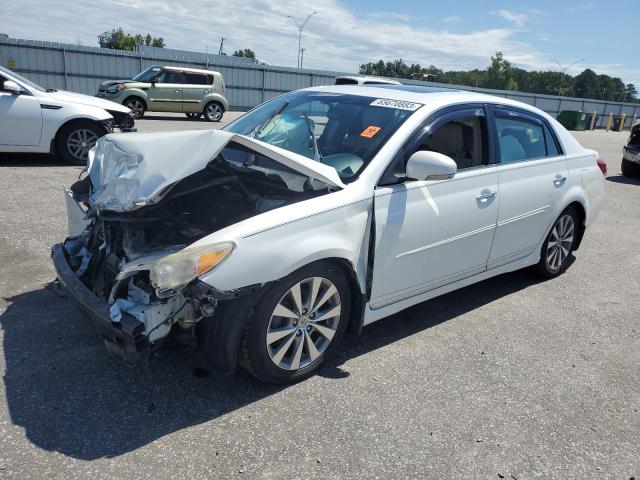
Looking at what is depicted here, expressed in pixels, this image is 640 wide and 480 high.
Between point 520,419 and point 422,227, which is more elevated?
point 422,227

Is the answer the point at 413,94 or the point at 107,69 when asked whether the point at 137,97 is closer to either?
the point at 107,69

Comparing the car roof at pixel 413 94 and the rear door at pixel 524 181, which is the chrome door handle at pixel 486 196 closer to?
the rear door at pixel 524 181

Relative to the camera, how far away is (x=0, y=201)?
6.55m

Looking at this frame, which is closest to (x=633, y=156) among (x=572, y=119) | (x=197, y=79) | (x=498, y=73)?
(x=197, y=79)

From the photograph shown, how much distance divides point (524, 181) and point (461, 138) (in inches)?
30.6

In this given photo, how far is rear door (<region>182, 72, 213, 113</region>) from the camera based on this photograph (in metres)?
19.3

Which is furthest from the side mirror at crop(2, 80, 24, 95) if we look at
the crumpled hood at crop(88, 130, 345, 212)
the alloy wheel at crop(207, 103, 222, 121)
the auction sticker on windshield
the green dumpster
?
the green dumpster

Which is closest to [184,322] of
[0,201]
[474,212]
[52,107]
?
[474,212]

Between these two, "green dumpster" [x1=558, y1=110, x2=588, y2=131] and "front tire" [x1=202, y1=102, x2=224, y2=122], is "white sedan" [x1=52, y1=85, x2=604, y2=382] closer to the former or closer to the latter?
"front tire" [x1=202, y1=102, x2=224, y2=122]

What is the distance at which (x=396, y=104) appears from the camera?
12.4ft

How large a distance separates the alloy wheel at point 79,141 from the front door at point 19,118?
48 cm

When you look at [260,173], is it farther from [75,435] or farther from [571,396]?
[571,396]

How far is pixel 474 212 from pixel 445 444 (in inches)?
69.6

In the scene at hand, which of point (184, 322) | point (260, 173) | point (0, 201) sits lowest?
point (0, 201)
